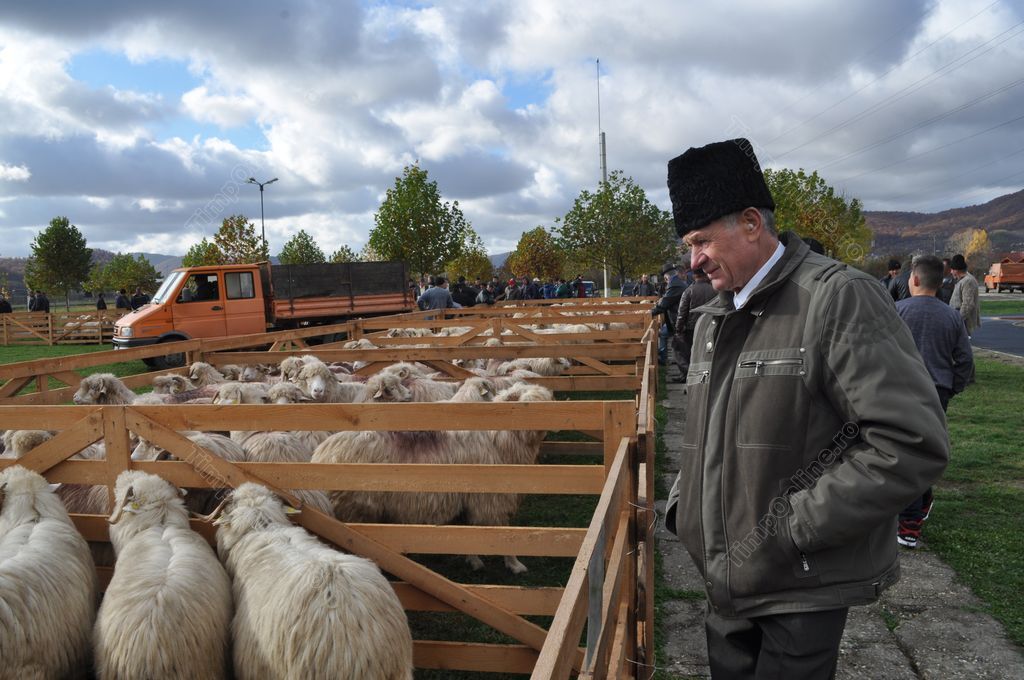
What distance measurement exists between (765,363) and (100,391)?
19.4 feet

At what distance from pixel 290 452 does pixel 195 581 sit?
1.93 metres

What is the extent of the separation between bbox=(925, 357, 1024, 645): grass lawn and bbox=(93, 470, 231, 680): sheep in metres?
4.08

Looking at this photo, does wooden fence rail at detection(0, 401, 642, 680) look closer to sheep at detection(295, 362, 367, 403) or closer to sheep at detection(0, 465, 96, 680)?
sheep at detection(0, 465, 96, 680)

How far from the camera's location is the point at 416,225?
33.8 metres

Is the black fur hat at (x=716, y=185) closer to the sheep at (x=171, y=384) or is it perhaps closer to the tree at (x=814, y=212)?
the sheep at (x=171, y=384)

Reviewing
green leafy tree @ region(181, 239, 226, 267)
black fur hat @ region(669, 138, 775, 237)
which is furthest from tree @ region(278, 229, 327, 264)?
black fur hat @ region(669, 138, 775, 237)

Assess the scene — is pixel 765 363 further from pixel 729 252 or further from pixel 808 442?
pixel 729 252

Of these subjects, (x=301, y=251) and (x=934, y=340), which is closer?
(x=934, y=340)

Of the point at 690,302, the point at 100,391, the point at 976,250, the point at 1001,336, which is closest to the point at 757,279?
the point at 100,391

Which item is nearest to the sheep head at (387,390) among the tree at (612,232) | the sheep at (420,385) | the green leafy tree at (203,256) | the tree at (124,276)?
the sheep at (420,385)

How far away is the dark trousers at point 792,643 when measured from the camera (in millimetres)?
1704

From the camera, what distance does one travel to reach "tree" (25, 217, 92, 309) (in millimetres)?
43219

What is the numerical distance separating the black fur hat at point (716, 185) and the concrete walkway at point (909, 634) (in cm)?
250

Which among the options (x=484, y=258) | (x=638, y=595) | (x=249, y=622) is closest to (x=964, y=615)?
(x=638, y=595)
